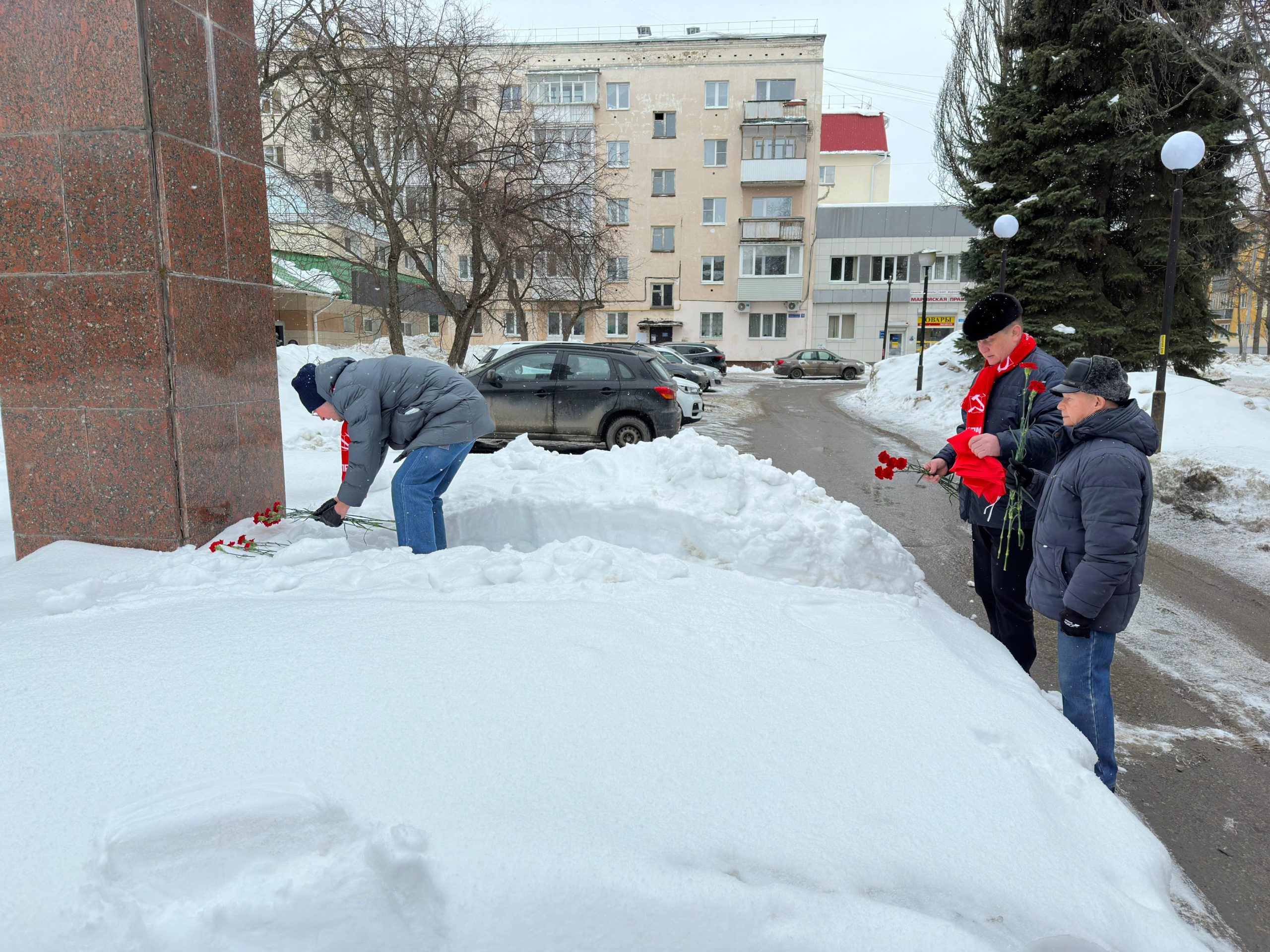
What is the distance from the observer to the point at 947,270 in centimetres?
4200

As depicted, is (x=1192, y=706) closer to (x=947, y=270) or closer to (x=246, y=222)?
(x=246, y=222)

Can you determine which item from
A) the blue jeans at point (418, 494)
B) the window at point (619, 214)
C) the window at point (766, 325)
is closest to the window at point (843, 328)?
the window at point (766, 325)

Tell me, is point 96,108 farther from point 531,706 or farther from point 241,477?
point 531,706

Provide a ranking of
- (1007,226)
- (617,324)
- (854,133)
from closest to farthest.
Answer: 1. (1007,226)
2. (617,324)
3. (854,133)

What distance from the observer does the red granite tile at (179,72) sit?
13.3 ft

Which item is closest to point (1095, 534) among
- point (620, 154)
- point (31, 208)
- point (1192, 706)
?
point (1192, 706)

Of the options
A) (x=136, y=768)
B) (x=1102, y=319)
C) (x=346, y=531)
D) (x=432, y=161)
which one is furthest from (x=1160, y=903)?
(x=432, y=161)

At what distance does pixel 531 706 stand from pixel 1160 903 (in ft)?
5.86

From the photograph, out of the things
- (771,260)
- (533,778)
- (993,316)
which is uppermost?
(771,260)

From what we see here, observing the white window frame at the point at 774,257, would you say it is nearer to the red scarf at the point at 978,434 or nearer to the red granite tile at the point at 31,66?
the red scarf at the point at 978,434

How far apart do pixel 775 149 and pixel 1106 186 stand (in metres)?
26.4

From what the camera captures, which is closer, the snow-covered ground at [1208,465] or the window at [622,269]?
the snow-covered ground at [1208,465]

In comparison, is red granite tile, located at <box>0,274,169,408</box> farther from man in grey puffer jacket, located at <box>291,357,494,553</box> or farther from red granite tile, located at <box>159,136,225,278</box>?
man in grey puffer jacket, located at <box>291,357,494,553</box>

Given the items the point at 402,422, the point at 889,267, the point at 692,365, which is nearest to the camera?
the point at 402,422
